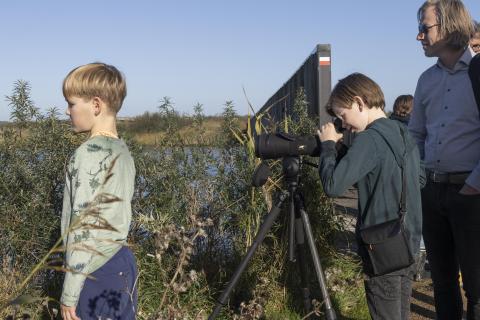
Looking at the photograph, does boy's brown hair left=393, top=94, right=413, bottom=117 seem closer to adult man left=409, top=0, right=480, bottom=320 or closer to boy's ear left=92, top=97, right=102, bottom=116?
adult man left=409, top=0, right=480, bottom=320

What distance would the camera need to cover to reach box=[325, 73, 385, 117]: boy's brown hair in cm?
285

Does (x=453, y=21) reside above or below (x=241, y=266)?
above

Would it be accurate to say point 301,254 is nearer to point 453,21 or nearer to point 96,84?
point 453,21

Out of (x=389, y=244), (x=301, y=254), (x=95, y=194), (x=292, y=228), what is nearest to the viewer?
(x=95, y=194)

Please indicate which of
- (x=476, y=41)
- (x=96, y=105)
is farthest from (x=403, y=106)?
(x=96, y=105)

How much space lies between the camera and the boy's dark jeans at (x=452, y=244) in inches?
118

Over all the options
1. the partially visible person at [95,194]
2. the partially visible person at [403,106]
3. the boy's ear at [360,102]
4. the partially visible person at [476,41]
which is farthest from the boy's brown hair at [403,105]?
the partially visible person at [95,194]

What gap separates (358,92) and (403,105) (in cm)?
284

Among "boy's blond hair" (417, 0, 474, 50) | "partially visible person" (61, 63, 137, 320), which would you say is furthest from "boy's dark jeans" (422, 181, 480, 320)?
"partially visible person" (61, 63, 137, 320)

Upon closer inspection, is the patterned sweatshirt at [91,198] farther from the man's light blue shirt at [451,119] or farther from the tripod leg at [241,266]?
the man's light blue shirt at [451,119]

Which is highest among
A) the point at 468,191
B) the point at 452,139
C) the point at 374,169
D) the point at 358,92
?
the point at 358,92

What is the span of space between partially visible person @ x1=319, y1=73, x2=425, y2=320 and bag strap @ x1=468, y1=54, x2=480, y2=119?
0.38 meters

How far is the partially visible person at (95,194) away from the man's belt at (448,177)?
1624 mm

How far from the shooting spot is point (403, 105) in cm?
552
